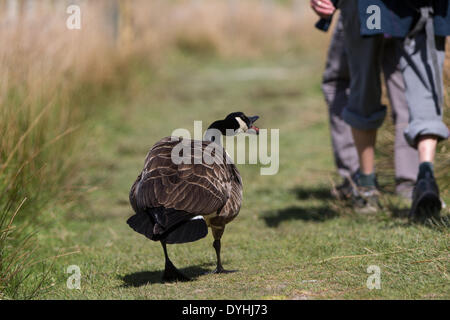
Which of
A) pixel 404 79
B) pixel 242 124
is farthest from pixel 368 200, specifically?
pixel 242 124

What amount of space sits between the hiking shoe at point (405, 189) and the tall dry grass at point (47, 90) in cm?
257

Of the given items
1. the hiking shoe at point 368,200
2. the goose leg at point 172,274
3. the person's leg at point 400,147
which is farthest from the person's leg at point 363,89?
the goose leg at point 172,274

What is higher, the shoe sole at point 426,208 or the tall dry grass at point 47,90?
the tall dry grass at point 47,90

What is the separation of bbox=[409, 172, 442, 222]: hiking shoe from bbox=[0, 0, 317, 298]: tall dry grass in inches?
89.8

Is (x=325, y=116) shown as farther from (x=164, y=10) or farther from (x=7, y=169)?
(x=164, y=10)

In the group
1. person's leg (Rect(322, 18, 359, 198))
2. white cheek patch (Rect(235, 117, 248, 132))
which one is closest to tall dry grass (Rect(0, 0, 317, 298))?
white cheek patch (Rect(235, 117, 248, 132))

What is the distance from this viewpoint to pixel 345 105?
569 centimetres

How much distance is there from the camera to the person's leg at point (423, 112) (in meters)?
4.27

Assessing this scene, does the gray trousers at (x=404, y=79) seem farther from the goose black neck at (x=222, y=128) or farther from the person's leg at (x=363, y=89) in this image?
the goose black neck at (x=222, y=128)

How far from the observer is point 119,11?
1237 centimetres

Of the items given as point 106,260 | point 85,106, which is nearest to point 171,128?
point 85,106

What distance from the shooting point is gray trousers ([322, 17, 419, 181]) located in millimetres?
5262

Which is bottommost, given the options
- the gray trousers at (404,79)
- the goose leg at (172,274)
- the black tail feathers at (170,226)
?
the goose leg at (172,274)

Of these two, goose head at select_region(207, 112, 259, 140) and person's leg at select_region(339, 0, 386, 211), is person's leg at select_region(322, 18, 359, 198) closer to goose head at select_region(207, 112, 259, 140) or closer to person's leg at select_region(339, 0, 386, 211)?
person's leg at select_region(339, 0, 386, 211)
